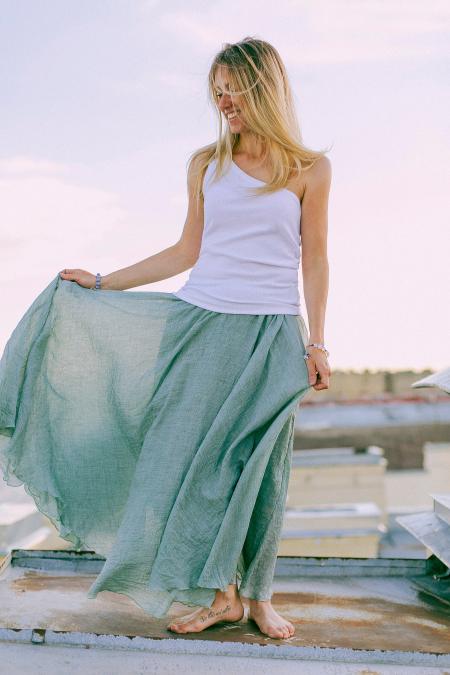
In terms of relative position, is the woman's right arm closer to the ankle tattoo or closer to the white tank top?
the white tank top

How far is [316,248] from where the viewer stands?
286 cm

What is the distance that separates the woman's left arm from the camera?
2.83m

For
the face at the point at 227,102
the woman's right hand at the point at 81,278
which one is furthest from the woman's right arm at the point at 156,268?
the face at the point at 227,102

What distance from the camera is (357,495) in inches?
398

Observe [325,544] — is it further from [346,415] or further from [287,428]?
[346,415]

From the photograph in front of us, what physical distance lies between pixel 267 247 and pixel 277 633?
112 cm

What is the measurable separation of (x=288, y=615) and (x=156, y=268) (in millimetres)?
1186

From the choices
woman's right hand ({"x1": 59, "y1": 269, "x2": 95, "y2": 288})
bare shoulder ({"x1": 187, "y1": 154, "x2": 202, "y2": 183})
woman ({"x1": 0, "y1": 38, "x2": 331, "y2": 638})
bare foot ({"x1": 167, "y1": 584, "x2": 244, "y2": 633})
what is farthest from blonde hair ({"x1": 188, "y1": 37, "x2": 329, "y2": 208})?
bare foot ({"x1": 167, "y1": 584, "x2": 244, "y2": 633})

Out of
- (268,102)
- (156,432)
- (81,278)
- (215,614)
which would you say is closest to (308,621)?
(215,614)

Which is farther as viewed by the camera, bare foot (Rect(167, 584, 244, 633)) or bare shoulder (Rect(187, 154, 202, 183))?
bare shoulder (Rect(187, 154, 202, 183))

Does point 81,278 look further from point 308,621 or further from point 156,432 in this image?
point 308,621

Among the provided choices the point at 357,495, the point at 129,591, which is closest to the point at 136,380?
the point at 129,591

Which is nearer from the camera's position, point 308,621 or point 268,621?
point 268,621

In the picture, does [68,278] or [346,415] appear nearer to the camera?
[68,278]
